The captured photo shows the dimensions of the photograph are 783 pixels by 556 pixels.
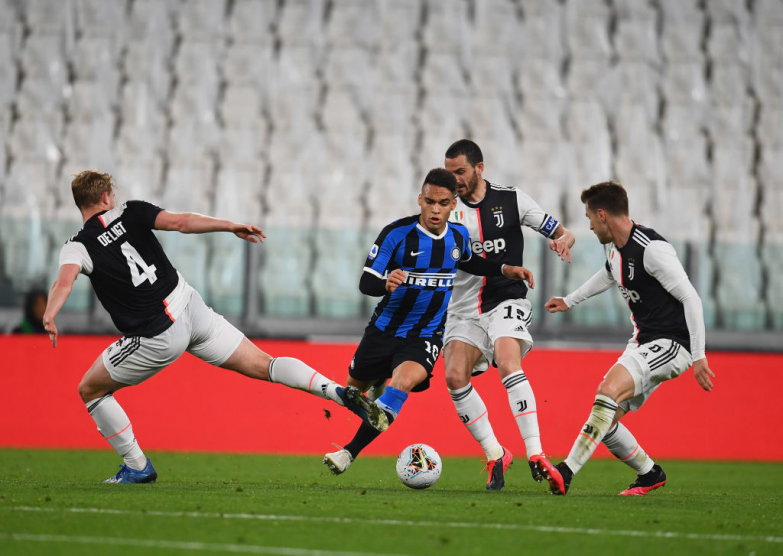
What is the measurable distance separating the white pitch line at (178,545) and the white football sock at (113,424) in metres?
2.15

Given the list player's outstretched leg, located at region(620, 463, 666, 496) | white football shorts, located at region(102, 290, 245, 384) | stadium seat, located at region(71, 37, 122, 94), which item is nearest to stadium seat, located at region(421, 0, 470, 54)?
stadium seat, located at region(71, 37, 122, 94)

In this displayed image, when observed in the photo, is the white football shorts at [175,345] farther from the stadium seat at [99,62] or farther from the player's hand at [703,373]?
the stadium seat at [99,62]

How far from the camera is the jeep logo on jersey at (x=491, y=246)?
7184 mm

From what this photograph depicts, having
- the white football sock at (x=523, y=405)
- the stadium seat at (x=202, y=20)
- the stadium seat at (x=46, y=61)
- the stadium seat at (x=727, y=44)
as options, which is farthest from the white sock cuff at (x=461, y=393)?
the stadium seat at (x=727, y=44)

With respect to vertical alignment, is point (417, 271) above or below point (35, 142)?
below

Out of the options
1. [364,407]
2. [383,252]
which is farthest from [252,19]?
[364,407]

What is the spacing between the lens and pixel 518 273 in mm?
6742

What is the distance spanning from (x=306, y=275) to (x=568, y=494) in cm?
672

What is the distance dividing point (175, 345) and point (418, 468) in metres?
1.56

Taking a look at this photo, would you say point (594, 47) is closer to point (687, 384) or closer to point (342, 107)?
point (342, 107)

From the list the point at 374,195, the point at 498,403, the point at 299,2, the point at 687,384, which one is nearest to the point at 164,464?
the point at 498,403

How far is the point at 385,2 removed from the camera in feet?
52.6

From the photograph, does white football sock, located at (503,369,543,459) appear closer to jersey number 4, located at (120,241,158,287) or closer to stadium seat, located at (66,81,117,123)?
jersey number 4, located at (120,241,158,287)

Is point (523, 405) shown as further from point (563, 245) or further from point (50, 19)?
point (50, 19)
